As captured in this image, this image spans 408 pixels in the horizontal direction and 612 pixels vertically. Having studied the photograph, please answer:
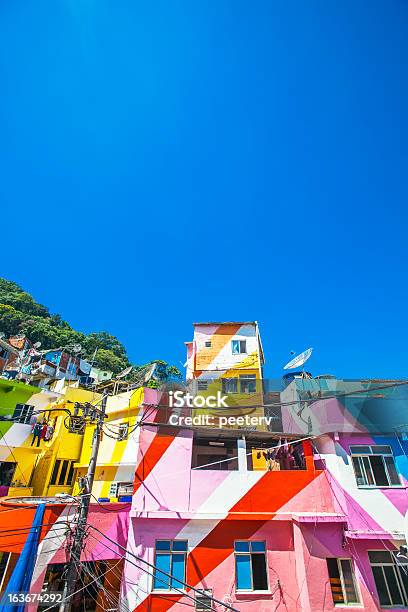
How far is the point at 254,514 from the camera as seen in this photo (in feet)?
38.5

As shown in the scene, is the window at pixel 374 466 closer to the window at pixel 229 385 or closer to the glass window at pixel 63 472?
the window at pixel 229 385

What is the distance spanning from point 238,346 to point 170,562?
2075 cm

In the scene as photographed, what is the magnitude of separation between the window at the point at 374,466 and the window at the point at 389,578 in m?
2.20

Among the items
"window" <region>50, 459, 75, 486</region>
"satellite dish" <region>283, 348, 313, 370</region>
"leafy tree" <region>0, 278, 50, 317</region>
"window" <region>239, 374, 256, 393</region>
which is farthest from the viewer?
"leafy tree" <region>0, 278, 50, 317</region>

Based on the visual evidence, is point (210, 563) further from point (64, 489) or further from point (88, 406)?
point (64, 489)

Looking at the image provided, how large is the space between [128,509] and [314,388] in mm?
9396

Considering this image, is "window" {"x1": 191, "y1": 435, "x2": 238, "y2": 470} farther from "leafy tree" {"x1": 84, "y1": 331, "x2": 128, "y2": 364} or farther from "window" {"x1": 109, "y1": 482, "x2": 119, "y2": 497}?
"leafy tree" {"x1": 84, "y1": 331, "x2": 128, "y2": 364}

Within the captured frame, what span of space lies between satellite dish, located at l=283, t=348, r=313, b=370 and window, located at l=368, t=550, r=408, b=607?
8633 mm

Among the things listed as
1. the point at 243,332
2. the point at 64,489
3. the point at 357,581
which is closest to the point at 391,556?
the point at 357,581

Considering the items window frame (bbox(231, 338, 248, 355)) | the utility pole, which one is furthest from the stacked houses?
window frame (bbox(231, 338, 248, 355))

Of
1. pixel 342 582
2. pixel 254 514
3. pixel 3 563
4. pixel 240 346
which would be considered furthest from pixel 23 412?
pixel 342 582

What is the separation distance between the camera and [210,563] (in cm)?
1127

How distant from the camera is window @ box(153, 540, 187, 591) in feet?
36.7

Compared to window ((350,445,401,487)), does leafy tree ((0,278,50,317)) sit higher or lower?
higher
